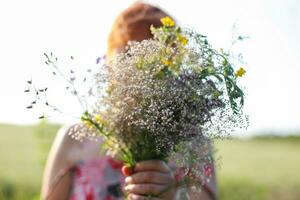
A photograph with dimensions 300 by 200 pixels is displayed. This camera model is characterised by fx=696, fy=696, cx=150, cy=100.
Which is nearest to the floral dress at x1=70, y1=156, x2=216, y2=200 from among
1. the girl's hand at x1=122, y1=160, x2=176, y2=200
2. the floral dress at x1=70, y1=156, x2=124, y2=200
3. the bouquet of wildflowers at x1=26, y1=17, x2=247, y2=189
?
the floral dress at x1=70, y1=156, x2=124, y2=200

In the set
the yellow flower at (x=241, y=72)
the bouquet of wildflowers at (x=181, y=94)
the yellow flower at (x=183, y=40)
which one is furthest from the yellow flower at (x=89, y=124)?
the yellow flower at (x=241, y=72)

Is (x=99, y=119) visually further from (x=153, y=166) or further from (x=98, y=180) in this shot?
(x=98, y=180)

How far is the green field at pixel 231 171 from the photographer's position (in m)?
14.2

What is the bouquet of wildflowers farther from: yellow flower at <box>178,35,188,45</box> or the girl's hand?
the girl's hand

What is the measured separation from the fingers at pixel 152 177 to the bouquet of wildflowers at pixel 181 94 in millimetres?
137

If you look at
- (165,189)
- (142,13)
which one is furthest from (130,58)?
(142,13)

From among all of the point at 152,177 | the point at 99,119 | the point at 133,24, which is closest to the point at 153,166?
the point at 152,177

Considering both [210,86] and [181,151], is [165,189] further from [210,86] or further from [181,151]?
[210,86]

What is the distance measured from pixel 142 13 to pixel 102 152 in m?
0.74

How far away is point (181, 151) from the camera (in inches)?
89.9

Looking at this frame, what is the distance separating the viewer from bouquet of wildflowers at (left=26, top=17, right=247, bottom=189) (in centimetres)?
225

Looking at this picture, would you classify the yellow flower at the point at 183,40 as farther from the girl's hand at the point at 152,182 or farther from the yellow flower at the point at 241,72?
the girl's hand at the point at 152,182

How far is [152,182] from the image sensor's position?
2463 mm

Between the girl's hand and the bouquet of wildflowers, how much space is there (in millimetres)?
130
